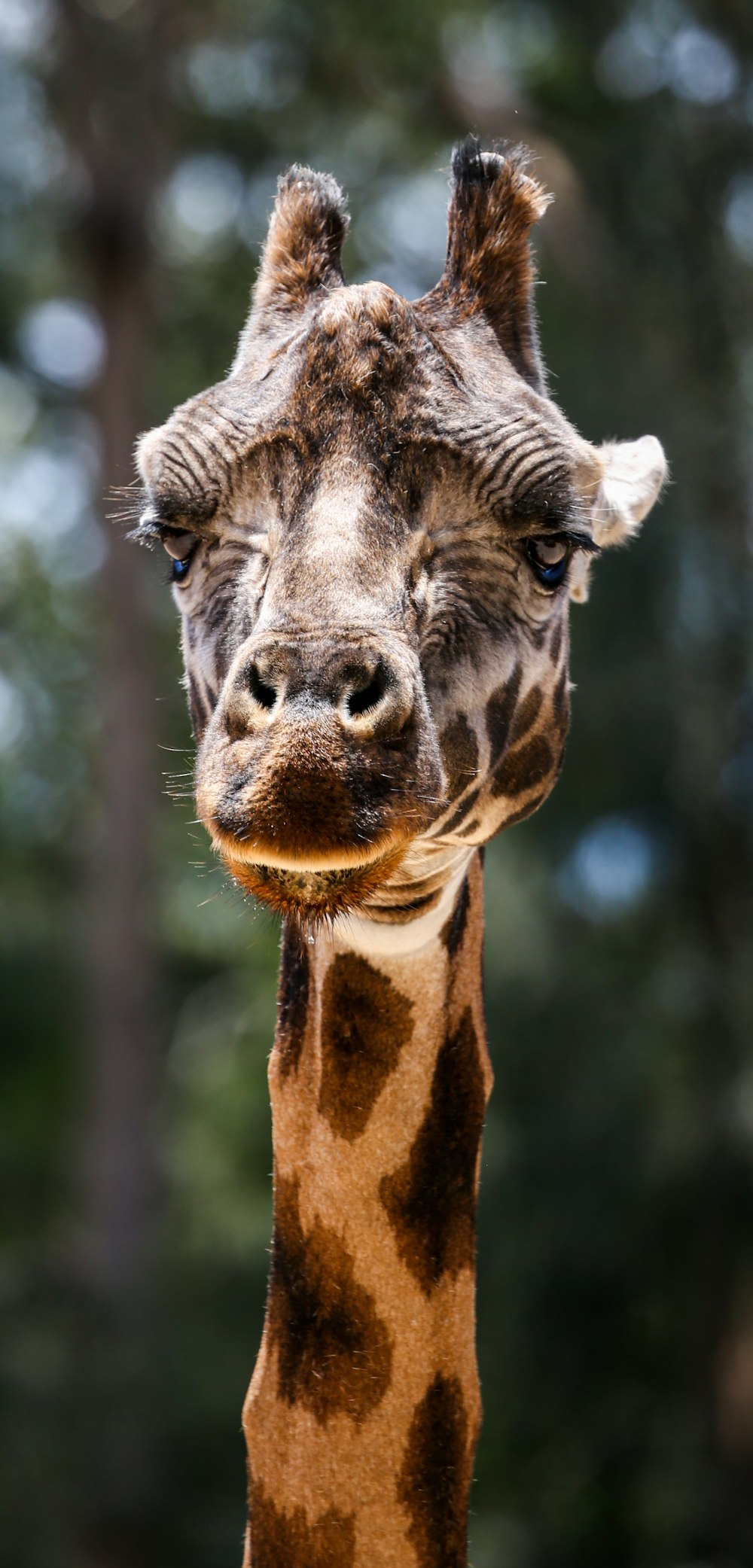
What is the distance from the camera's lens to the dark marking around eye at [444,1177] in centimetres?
287

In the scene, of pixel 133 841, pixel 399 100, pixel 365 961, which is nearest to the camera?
pixel 365 961

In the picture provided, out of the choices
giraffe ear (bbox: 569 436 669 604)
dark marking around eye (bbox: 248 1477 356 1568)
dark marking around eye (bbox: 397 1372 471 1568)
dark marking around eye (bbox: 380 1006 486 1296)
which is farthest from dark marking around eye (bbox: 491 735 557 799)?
dark marking around eye (bbox: 248 1477 356 1568)

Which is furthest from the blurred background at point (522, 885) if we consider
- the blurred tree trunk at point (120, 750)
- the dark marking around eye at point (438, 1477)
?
the dark marking around eye at point (438, 1477)

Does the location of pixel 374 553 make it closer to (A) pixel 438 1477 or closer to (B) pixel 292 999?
(B) pixel 292 999

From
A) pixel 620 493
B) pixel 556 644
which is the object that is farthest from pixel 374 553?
pixel 620 493

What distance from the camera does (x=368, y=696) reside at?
2.13 m

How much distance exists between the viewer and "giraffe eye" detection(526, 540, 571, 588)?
8.79 feet

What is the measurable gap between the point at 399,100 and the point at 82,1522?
13732 mm

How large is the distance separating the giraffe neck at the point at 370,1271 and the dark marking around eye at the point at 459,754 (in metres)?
0.33

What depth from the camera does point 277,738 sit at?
2.07 metres

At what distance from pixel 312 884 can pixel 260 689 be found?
0.29 m

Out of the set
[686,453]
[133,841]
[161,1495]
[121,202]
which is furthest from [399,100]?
[161,1495]

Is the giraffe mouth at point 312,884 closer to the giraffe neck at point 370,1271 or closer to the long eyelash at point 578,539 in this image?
the giraffe neck at point 370,1271

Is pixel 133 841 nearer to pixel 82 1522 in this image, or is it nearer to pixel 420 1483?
pixel 82 1522
